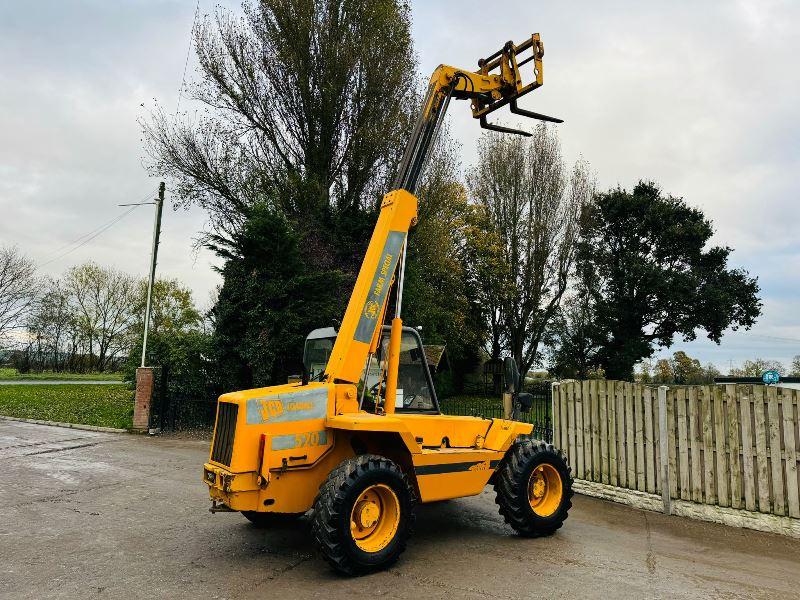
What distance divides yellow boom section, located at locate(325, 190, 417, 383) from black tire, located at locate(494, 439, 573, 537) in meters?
2.07

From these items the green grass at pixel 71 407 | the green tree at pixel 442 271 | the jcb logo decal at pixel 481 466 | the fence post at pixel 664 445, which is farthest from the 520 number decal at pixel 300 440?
the green tree at pixel 442 271

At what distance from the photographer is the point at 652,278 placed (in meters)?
31.0

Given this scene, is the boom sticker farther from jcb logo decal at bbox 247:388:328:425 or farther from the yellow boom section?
jcb logo decal at bbox 247:388:328:425

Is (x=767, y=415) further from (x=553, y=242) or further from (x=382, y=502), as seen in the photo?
(x=553, y=242)

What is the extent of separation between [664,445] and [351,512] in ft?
16.7

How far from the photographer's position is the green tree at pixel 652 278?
31156mm

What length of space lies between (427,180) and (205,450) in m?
13.5

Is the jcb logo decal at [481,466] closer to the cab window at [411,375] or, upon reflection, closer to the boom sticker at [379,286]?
the cab window at [411,375]

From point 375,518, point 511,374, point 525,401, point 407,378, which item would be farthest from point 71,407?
point 511,374

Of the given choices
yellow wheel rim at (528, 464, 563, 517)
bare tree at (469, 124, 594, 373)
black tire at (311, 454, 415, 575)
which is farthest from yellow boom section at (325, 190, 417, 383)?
bare tree at (469, 124, 594, 373)

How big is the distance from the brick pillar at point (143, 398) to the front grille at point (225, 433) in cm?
1061

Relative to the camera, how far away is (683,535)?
671 cm

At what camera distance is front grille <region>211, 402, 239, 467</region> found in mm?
A: 5074

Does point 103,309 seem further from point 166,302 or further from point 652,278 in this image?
point 652,278
